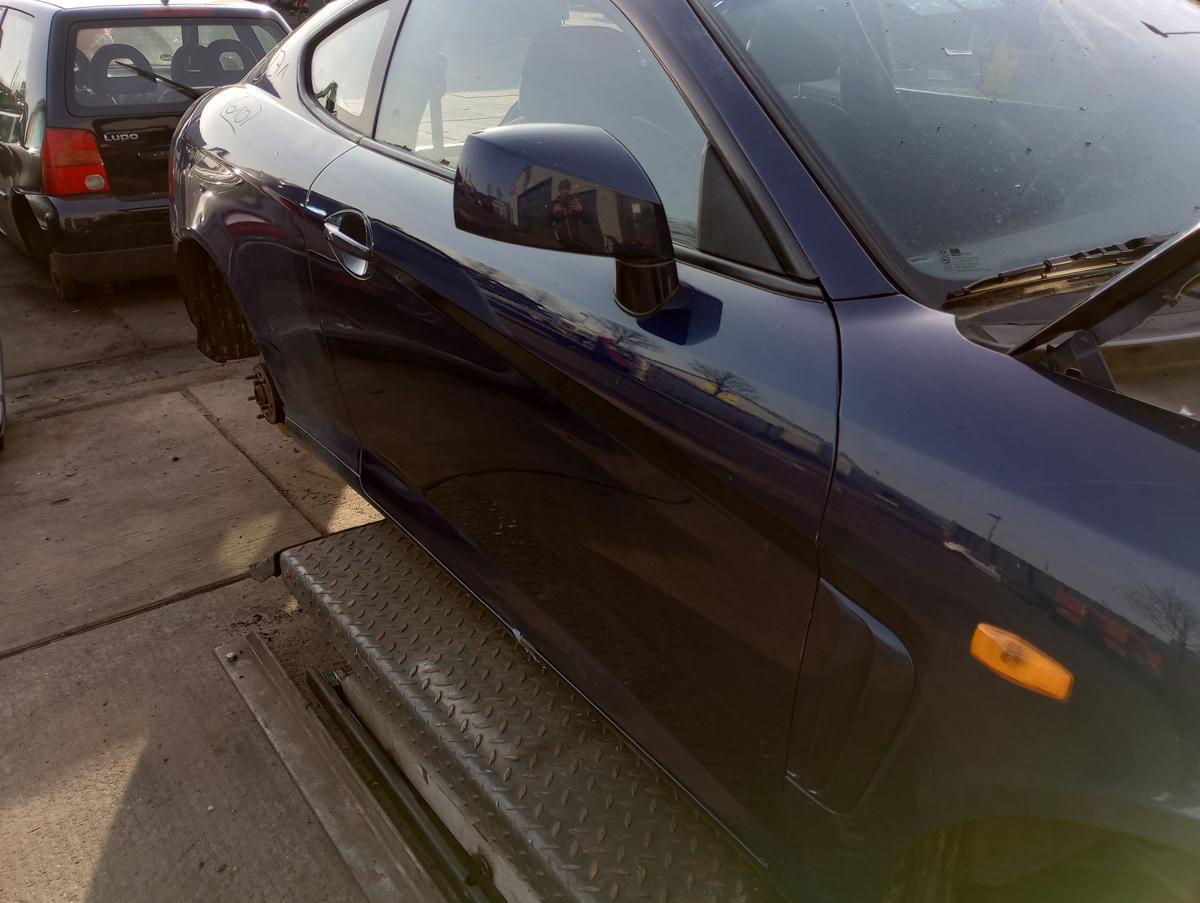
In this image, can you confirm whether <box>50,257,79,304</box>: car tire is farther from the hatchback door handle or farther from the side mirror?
the side mirror

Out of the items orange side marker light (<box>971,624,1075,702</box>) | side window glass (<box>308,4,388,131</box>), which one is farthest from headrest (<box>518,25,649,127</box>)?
orange side marker light (<box>971,624,1075,702</box>)

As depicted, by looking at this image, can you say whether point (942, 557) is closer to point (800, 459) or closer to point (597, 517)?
point (800, 459)

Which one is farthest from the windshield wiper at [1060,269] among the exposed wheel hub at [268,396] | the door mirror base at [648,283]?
the exposed wheel hub at [268,396]

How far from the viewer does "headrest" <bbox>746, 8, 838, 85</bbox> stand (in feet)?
5.40

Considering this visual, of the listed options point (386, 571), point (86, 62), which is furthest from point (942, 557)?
point (86, 62)

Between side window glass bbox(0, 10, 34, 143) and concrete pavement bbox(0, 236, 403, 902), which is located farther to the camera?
side window glass bbox(0, 10, 34, 143)

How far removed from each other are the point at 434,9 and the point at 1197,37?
164cm

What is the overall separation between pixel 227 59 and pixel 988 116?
5040mm

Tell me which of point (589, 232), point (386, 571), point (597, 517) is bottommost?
point (386, 571)

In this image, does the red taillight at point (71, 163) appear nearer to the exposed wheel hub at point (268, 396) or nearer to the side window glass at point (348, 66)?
the exposed wheel hub at point (268, 396)

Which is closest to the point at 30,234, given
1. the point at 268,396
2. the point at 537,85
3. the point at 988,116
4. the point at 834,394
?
the point at 268,396

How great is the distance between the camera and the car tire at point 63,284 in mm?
5457

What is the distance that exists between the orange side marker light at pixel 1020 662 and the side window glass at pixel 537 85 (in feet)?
2.53

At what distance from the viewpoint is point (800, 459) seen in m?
1.31
